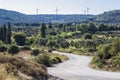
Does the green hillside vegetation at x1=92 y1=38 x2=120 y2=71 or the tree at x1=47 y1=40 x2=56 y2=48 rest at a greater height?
the green hillside vegetation at x1=92 y1=38 x2=120 y2=71

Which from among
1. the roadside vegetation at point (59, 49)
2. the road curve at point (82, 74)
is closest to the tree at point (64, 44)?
the roadside vegetation at point (59, 49)

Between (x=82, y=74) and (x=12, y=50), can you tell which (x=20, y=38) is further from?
(x=82, y=74)

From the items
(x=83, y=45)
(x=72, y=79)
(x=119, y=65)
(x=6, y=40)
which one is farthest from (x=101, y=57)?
(x=6, y=40)

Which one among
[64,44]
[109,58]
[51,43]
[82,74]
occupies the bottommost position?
[64,44]

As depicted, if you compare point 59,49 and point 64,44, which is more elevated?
point 64,44

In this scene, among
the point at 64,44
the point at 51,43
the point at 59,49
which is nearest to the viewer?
the point at 59,49

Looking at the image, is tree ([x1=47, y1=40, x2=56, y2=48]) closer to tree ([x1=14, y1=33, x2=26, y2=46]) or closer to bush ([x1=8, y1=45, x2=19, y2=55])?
tree ([x1=14, y1=33, x2=26, y2=46])

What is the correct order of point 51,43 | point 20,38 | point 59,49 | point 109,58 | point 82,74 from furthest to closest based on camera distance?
point 20,38 < point 51,43 < point 59,49 < point 109,58 < point 82,74

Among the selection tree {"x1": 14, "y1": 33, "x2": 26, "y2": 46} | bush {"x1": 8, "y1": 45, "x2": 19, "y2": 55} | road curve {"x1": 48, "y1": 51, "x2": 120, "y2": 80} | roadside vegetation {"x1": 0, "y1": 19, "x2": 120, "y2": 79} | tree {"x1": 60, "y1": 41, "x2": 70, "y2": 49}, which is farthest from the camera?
tree {"x1": 14, "y1": 33, "x2": 26, "y2": 46}

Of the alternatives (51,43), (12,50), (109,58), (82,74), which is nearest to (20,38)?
(51,43)

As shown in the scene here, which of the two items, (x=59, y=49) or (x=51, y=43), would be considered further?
(x=51, y=43)

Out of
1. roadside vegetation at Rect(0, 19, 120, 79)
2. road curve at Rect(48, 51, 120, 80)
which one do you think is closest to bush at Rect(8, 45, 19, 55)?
roadside vegetation at Rect(0, 19, 120, 79)

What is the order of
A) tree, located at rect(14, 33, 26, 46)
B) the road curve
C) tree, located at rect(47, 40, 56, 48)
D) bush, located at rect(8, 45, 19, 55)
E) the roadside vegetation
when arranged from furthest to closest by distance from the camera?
tree, located at rect(14, 33, 26, 46)
tree, located at rect(47, 40, 56, 48)
bush, located at rect(8, 45, 19, 55)
the roadside vegetation
the road curve

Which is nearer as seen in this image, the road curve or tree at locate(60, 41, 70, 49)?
the road curve
